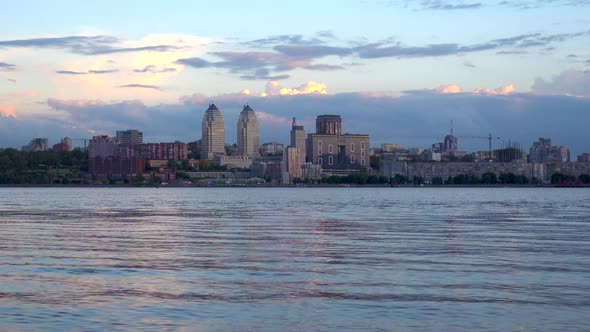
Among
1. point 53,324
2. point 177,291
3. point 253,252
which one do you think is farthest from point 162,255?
point 53,324

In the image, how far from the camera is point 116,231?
4116 cm

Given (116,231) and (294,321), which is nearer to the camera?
(294,321)

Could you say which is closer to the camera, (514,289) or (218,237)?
(514,289)

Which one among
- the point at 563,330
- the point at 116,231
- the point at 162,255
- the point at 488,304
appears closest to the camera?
the point at 563,330

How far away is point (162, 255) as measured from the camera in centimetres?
2888

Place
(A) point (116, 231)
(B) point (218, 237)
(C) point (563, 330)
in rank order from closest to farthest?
(C) point (563, 330) → (B) point (218, 237) → (A) point (116, 231)

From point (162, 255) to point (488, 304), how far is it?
41.2 feet

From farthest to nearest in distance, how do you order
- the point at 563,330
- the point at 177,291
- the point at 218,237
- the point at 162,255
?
1. the point at 218,237
2. the point at 162,255
3. the point at 177,291
4. the point at 563,330

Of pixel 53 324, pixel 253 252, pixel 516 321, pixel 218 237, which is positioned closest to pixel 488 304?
pixel 516 321

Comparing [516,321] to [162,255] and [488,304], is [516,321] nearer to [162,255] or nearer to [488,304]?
[488,304]

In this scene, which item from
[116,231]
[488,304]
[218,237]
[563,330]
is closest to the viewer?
[563,330]

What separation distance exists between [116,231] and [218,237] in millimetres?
6186

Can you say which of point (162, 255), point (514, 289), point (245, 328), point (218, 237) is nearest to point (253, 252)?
point (162, 255)

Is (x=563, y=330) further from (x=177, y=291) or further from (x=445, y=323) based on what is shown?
(x=177, y=291)
